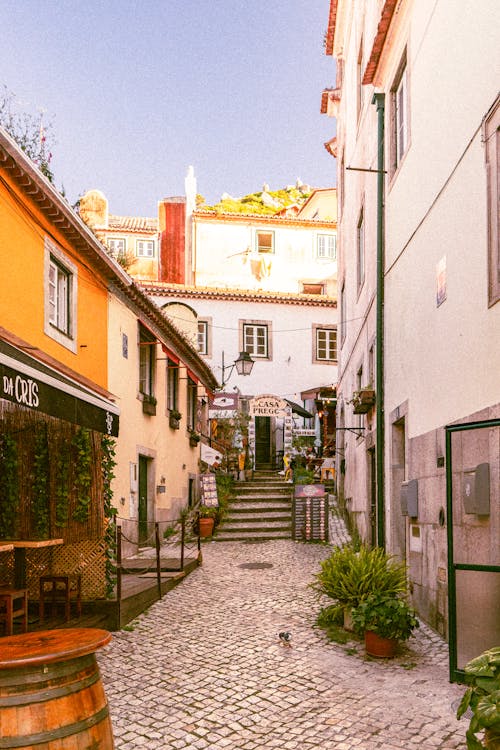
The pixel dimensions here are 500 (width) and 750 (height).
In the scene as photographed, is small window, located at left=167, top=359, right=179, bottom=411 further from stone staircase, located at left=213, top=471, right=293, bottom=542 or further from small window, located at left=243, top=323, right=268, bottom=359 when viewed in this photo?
small window, located at left=243, top=323, right=268, bottom=359

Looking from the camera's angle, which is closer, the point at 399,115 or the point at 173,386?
the point at 399,115

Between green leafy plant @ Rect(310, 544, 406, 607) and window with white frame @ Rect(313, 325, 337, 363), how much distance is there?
21122 millimetres

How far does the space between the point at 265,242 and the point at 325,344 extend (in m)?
6.83

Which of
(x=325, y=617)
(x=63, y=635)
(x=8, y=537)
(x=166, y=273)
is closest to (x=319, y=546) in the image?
(x=325, y=617)

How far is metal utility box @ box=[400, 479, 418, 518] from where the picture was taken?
8180 mm

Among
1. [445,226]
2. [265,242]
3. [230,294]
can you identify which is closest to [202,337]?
[230,294]

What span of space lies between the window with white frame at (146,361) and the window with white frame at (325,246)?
60.7 feet

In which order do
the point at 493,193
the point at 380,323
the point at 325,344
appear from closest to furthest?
the point at 493,193
the point at 380,323
the point at 325,344

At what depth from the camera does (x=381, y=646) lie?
6.54m

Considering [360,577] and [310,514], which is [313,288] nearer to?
[310,514]

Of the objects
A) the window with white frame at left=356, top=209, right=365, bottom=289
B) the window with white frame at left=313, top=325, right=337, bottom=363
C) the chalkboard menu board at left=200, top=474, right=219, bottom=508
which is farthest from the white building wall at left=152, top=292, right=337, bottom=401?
the window with white frame at left=356, top=209, right=365, bottom=289

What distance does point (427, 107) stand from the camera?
8.07 m

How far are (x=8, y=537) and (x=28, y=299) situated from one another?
10.1 feet

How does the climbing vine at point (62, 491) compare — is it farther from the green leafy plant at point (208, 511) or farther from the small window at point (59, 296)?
the green leafy plant at point (208, 511)
